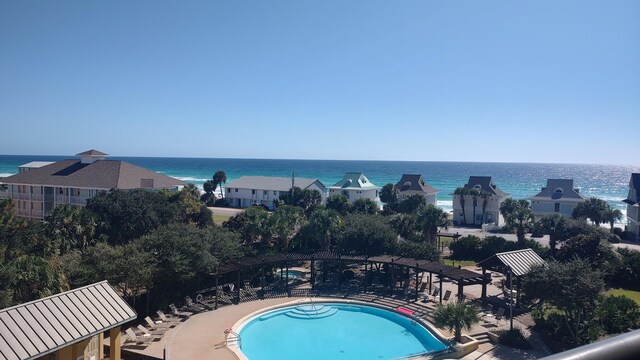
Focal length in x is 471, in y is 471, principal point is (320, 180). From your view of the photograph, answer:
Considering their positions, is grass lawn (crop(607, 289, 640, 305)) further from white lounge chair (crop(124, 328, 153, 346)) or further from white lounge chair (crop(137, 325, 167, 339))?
white lounge chair (crop(124, 328, 153, 346))

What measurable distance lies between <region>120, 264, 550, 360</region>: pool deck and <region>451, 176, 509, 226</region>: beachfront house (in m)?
35.0

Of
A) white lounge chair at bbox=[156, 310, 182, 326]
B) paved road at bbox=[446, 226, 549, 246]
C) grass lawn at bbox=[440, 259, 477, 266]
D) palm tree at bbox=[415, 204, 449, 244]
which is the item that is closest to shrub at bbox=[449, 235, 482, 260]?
grass lawn at bbox=[440, 259, 477, 266]

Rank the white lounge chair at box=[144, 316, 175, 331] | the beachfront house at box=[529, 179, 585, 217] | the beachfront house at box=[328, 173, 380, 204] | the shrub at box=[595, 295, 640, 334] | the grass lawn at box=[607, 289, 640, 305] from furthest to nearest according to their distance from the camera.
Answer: the beachfront house at box=[328, 173, 380, 204], the beachfront house at box=[529, 179, 585, 217], the grass lawn at box=[607, 289, 640, 305], the white lounge chair at box=[144, 316, 175, 331], the shrub at box=[595, 295, 640, 334]

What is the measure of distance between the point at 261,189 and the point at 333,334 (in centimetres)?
5033

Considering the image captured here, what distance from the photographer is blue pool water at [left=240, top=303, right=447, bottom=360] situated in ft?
81.3

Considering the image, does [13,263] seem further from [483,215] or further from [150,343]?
[483,215]

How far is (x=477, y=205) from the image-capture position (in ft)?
220

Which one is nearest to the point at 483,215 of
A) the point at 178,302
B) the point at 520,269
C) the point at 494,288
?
the point at 494,288

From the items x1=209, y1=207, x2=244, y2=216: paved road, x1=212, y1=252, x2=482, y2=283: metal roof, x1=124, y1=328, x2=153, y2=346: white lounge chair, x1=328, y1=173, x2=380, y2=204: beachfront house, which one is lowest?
x1=124, y1=328, x2=153, y2=346: white lounge chair

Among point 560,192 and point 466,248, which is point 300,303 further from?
point 560,192

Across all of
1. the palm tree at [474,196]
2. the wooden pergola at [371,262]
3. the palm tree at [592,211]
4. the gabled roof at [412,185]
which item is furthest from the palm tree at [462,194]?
the wooden pergola at [371,262]

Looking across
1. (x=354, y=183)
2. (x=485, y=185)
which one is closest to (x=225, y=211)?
(x=354, y=183)

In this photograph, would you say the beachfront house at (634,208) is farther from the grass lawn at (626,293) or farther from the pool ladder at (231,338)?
the pool ladder at (231,338)

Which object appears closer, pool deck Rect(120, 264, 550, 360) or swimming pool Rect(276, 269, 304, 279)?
pool deck Rect(120, 264, 550, 360)
